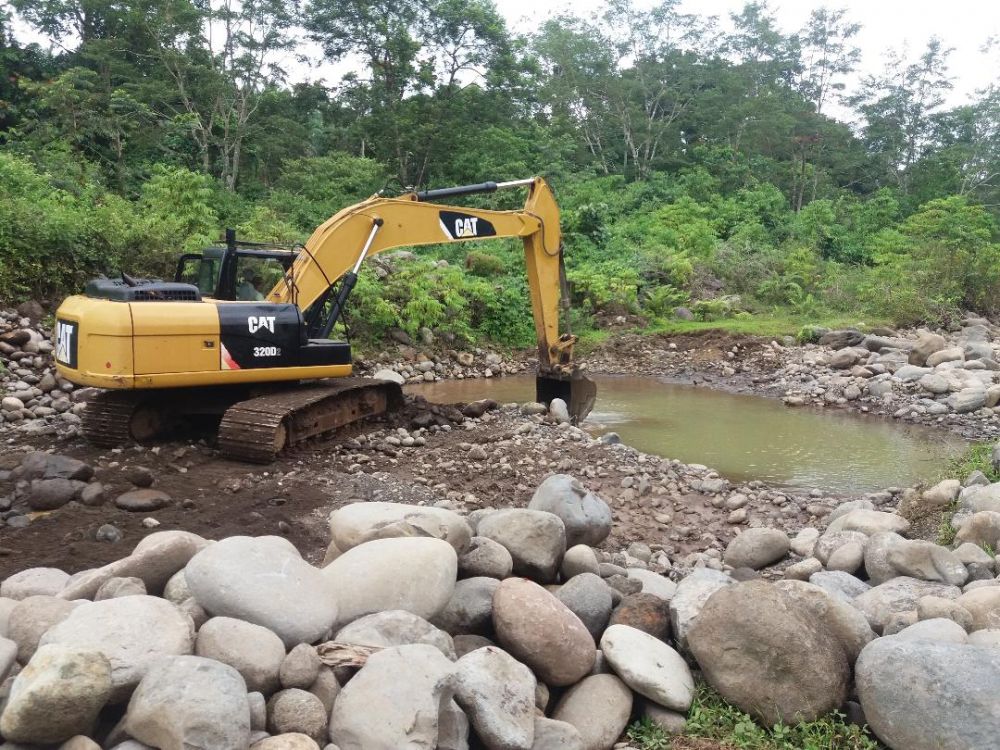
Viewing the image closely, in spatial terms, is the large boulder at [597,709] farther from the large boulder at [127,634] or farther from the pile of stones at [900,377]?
the pile of stones at [900,377]

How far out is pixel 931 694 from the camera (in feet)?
9.34

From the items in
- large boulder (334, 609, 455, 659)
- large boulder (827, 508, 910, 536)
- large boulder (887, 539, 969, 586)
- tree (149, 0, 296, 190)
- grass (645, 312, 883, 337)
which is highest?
tree (149, 0, 296, 190)

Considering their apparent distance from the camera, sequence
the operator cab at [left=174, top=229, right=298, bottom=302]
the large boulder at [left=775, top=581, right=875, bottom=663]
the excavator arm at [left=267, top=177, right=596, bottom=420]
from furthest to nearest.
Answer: the excavator arm at [left=267, top=177, right=596, bottom=420] → the operator cab at [left=174, top=229, right=298, bottom=302] → the large boulder at [left=775, top=581, right=875, bottom=663]

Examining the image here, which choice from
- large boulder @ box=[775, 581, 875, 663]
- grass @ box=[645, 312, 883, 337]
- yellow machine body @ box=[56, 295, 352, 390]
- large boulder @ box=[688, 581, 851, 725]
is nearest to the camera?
large boulder @ box=[688, 581, 851, 725]

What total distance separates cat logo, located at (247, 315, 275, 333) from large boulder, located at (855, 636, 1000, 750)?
6.03 m

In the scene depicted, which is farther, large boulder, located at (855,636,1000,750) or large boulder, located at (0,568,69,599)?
large boulder, located at (0,568,69,599)

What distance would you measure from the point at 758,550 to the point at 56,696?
4450mm

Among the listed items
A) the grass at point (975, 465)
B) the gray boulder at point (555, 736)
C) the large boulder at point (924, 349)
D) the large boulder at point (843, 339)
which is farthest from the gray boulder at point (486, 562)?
the large boulder at point (843, 339)

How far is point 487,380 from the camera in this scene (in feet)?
48.8

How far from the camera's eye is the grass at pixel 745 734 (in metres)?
3.01

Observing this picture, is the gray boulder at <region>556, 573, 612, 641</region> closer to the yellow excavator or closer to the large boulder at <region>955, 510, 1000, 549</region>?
the large boulder at <region>955, 510, 1000, 549</region>

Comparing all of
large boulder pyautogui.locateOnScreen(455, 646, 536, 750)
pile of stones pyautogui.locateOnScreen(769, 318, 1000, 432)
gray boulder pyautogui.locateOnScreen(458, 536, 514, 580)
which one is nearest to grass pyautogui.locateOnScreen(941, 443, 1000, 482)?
pile of stones pyautogui.locateOnScreen(769, 318, 1000, 432)

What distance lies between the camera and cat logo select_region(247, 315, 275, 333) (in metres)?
7.57

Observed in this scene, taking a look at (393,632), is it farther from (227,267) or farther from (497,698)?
(227,267)
